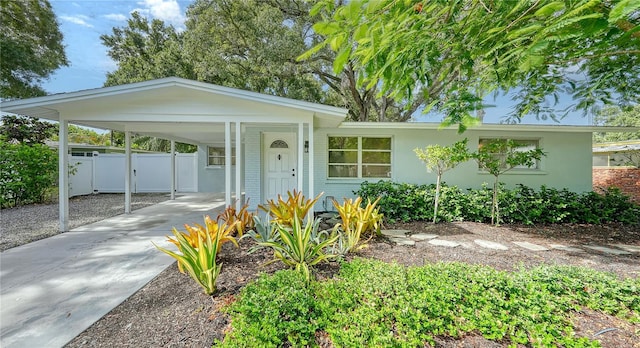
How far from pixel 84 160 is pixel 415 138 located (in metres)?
12.5

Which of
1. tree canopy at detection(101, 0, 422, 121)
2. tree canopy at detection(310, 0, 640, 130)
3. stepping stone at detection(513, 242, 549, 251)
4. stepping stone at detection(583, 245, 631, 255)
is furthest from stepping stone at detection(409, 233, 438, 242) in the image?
tree canopy at detection(101, 0, 422, 121)

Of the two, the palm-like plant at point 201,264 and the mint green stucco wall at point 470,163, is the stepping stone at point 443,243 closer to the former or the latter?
the mint green stucco wall at point 470,163

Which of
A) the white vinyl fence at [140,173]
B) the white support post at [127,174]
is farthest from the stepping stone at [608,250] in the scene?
the white vinyl fence at [140,173]

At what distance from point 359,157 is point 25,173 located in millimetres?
9916

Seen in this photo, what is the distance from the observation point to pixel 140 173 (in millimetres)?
11508

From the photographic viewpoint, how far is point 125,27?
1641 cm

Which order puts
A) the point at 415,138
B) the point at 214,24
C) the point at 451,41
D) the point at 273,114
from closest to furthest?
the point at 451,41 → the point at 273,114 → the point at 415,138 → the point at 214,24

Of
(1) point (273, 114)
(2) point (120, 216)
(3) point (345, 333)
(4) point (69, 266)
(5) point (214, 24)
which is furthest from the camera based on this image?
(5) point (214, 24)

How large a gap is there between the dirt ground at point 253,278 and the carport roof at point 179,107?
2.50 metres

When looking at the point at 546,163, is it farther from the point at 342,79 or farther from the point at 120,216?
the point at 120,216

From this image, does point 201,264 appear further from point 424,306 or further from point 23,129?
point 23,129

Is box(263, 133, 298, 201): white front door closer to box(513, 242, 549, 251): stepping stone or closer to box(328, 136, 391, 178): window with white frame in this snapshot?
box(328, 136, 391, 178): window with white frame

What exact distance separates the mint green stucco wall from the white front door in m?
0.79

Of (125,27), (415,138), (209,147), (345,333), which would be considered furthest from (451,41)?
(125,27)
